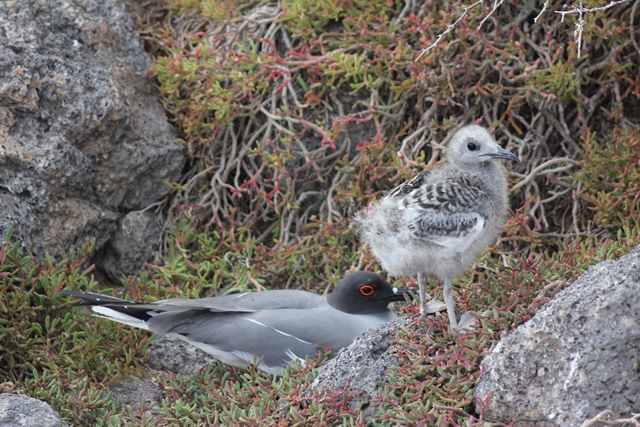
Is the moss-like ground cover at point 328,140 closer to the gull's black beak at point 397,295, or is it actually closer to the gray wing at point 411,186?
the gull's black beak at point 397,295

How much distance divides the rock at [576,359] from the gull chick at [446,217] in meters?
0.56

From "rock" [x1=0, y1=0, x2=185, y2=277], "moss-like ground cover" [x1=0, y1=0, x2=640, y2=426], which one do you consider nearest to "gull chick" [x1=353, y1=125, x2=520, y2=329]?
"moss-like ground cover" [x1=0, y1=0, x2=640, y2=426]

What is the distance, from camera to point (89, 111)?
6.34 metres

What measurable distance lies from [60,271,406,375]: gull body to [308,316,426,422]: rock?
98cm

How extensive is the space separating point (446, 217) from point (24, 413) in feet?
7.83

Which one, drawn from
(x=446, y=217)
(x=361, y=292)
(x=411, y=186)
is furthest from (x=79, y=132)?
(x=446, y=217)

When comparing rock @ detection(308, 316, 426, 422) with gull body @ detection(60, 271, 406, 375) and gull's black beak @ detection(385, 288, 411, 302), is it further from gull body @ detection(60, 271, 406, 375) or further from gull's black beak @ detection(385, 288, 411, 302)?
gull's black beak @ detection(385, 288, 411, 302)

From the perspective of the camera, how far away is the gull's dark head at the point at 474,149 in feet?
16.0

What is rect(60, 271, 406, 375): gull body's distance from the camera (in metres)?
5.49

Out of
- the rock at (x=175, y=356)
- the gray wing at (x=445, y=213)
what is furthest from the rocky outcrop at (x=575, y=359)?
the rock at (x=175, y=356)

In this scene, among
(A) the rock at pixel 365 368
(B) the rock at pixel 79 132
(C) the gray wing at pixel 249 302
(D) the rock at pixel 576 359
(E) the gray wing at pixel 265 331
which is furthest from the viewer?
(B) the rock at pixel 79 132

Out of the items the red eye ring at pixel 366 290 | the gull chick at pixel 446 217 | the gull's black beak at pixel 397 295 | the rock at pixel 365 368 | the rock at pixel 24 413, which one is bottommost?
the gull's black beak at pixel 397 295

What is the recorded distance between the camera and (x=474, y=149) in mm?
4918

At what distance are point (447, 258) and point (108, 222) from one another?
319 centimetres
